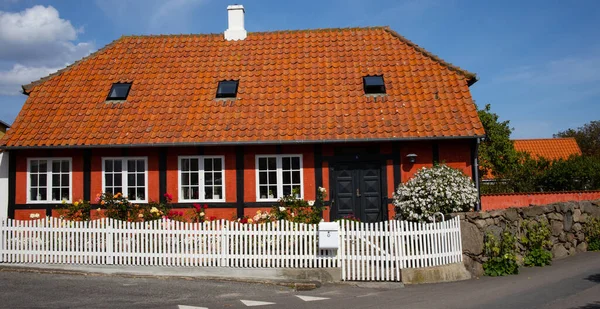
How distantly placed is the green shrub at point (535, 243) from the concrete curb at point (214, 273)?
15.4 feet

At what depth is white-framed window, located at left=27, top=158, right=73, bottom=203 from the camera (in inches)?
555

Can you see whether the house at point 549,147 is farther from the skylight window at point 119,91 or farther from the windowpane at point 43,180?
the windowpane at point 43,180

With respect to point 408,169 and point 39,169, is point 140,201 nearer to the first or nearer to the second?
point 39,169

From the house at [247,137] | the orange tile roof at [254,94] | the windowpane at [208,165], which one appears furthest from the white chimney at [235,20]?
the windowpane at [208,165]

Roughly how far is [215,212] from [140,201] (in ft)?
6.81

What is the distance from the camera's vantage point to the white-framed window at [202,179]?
1388cm

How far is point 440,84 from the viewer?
1474 cm

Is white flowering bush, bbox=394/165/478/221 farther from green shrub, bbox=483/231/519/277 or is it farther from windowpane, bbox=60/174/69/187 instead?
windowpane, bbox=60/174/69/187

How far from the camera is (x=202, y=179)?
1390 cm

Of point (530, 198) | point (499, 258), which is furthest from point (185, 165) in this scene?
point (530, 198)

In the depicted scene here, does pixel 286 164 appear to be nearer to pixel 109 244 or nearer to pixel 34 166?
pixel 109 244

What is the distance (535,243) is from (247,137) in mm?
7261

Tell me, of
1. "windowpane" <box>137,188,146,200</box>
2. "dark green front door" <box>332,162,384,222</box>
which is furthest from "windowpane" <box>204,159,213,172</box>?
"dark green front door" <box>332,162,384,222</box>

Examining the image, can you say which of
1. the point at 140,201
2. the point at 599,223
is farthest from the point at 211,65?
the point at 599,223
